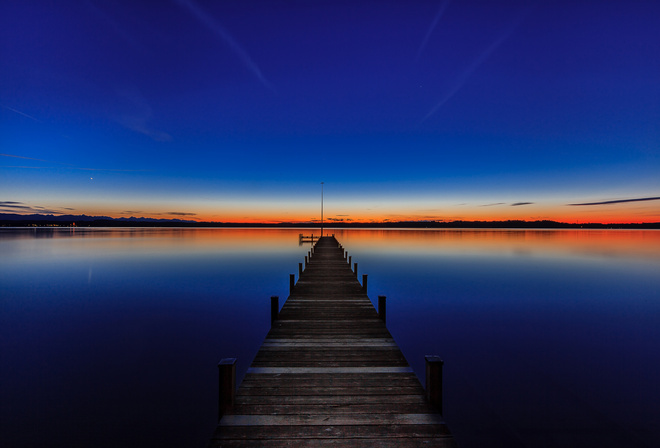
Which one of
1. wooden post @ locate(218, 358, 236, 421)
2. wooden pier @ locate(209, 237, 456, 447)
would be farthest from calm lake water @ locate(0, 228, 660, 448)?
wooden post @ locate(218, 358, 236, 421)

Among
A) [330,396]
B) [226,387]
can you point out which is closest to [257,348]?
[330,396]

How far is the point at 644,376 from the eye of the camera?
9.43m

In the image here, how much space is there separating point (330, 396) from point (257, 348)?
7.67m

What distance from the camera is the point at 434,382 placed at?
16.2 ft

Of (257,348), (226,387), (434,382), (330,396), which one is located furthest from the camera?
(257,348)

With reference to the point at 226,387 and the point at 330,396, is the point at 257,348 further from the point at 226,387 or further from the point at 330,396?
the point at 226,387

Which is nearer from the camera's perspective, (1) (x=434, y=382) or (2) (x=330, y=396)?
(1) (x=434, y=382)

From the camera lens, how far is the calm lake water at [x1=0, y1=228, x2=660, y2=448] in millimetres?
6926

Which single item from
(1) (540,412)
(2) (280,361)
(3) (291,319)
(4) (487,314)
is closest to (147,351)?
(3) (291,319)

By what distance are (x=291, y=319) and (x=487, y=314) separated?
473 inches

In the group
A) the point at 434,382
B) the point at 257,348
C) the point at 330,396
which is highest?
the point at 434,382

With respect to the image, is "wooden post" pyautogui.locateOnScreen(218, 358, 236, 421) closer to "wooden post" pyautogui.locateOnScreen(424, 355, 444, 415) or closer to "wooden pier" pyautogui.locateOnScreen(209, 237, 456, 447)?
"wooden pier" pyautogui.locateOnScreen(209, 237, 456, 447)

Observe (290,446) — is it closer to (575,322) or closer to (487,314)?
(487,314)

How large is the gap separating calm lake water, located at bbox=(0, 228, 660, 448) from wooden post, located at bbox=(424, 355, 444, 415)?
2835 mm
